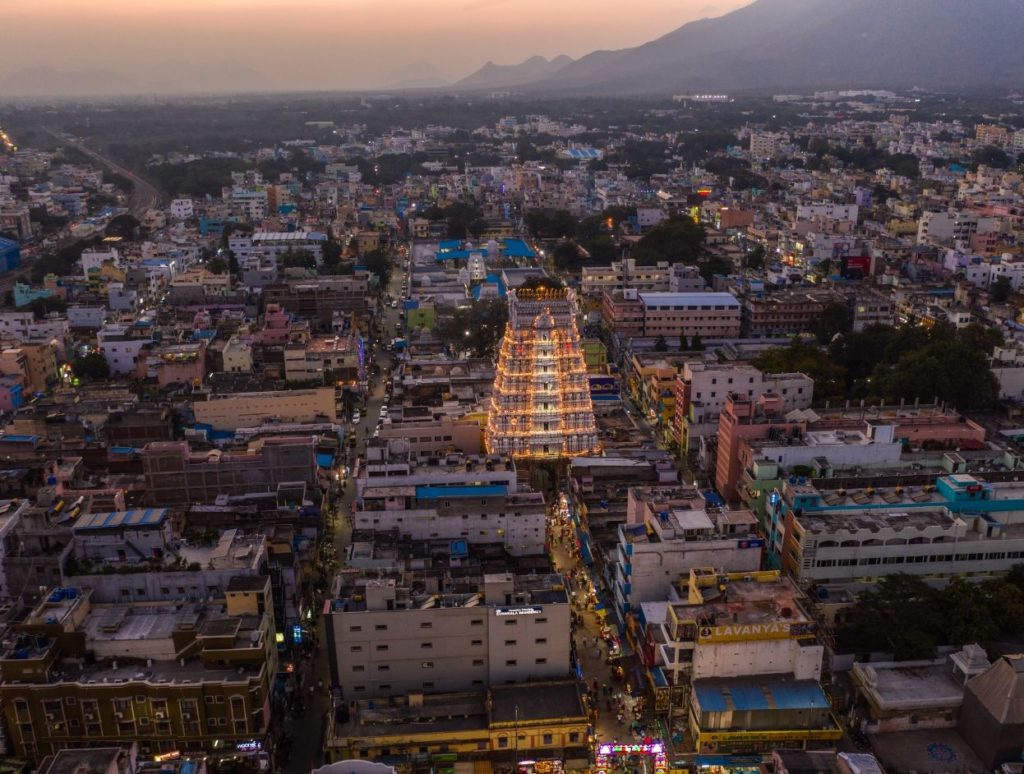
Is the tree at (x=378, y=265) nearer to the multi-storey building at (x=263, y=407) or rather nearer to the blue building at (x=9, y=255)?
the multi-storey building at (x=263, y=407)

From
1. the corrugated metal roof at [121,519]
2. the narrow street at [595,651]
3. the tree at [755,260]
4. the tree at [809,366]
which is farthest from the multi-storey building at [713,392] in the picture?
the tree at [755,260]

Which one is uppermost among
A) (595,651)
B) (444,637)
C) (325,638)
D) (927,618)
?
(444,637)

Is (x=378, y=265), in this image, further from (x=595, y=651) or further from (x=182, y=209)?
(x=595, y=651)

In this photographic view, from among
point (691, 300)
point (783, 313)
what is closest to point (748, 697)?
point (691, 300)

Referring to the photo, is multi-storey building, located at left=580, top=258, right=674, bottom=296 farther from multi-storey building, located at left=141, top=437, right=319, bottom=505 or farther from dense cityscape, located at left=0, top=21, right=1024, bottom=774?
multi-storey building, located at left=141, top=437, right=319, bottom=505

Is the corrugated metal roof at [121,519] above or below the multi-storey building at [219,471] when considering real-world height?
above

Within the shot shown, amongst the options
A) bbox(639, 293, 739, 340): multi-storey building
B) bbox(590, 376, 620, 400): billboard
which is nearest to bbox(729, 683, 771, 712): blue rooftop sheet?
bbox(590, 376, 620, 400): billboard
